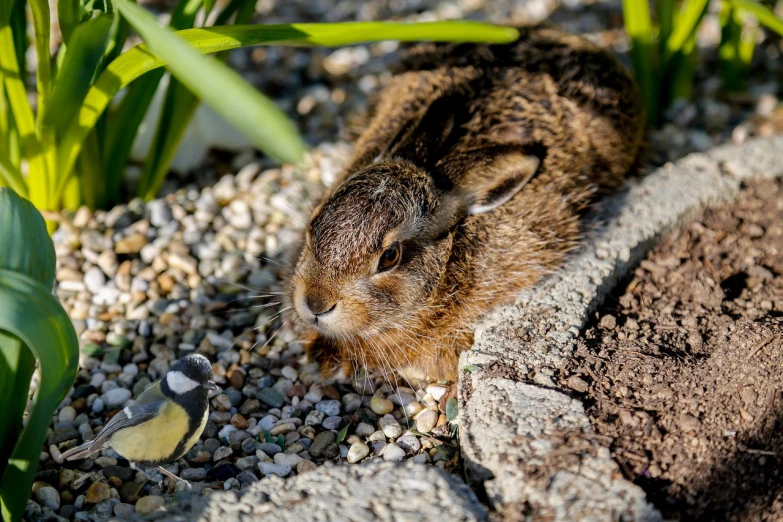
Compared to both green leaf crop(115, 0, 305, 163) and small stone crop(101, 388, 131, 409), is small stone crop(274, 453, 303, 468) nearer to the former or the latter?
small stone crop(101, 388, 131, 409)

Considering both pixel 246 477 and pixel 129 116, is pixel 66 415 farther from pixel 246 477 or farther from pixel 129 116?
pixel 129 116

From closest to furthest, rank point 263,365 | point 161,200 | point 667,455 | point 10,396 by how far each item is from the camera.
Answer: point 10,396 < point 667,455 < point 263,365 < point 161,200

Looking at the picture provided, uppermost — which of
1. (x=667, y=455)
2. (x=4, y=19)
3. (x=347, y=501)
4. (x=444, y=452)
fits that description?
(x=4, y=19)

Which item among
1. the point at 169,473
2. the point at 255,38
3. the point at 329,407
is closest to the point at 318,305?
the point at 329,407

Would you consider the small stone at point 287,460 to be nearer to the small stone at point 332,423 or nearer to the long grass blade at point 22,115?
the small stone at point 332,423

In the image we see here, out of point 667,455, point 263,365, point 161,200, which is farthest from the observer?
point 161,200

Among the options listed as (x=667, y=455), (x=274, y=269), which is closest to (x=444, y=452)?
(x=667, y=455)

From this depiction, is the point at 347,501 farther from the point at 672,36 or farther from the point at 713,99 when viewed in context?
the point at 713,99
